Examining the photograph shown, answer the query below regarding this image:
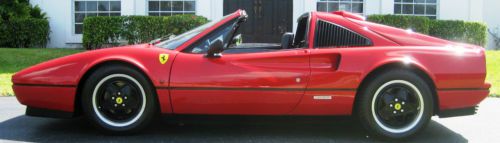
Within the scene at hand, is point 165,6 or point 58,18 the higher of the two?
point 165,6

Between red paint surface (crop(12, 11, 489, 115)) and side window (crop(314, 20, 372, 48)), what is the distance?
0.08 metres

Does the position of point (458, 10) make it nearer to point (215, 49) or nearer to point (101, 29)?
point (101, 29)

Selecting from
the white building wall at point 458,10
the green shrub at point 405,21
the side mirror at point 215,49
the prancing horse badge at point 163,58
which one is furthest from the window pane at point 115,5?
the side mirror at point 215,49

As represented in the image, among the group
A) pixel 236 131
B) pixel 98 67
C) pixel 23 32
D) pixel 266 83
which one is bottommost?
pixel 236 131

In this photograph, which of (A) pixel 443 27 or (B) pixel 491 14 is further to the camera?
(B) pixel 491 14

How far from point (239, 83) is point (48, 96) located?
1.54 meters

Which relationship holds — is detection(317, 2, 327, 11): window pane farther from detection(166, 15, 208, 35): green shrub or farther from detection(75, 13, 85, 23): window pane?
detection(75, 13, 85, 23): window pane

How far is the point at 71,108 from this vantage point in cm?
455

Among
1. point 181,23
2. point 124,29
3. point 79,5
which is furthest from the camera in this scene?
point 79,5

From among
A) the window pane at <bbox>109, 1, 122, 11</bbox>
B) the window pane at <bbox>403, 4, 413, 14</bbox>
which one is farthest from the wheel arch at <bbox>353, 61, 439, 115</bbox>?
the window pane at <bbox>109, 1, 122, 11</bbox>

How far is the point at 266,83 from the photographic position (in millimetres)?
4469

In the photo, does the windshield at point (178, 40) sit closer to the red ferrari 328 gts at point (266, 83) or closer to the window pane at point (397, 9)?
the red ferrari 328 gts at point (266, 83)

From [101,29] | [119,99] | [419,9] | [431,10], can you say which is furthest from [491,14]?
[119,99]

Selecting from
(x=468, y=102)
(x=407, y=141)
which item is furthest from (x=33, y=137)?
(x=468, y=102)
